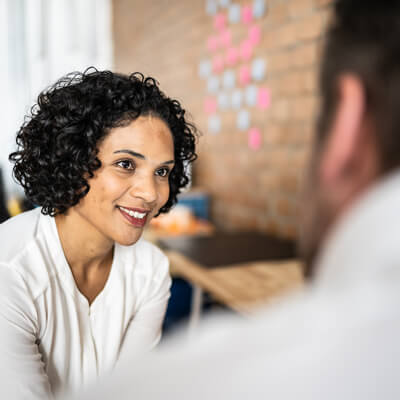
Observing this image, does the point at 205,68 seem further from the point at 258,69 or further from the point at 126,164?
the point at 126,164

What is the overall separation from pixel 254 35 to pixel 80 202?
243cm

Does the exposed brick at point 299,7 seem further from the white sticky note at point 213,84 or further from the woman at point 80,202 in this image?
the woman at point 80,202

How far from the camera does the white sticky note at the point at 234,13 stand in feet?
10.4

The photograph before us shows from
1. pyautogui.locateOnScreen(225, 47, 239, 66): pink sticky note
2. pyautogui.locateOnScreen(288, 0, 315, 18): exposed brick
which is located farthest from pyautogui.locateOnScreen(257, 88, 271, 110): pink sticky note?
pyautogui.locateOnScreen(288, 0, 315, 18): exposed brick

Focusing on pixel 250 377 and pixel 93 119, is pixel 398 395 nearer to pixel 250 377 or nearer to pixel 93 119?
pixel 250 377

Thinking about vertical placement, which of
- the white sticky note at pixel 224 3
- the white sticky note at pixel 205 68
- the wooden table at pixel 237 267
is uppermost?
the white sticky note at pixel 224 3

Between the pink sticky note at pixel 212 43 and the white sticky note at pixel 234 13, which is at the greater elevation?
the white sticky note at pixel 234 13

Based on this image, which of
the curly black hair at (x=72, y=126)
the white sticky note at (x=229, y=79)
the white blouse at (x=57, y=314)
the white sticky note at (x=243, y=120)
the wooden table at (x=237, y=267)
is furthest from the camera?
the white sticky note at (x=229, y=79)

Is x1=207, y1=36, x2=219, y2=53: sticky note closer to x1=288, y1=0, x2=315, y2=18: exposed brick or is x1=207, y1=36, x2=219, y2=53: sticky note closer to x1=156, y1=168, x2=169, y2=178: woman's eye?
x1=288, y1=0, x2=315, y2=18: exposed brick

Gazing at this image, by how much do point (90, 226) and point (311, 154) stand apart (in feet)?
2.00

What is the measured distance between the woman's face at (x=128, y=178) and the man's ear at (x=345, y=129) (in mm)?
525

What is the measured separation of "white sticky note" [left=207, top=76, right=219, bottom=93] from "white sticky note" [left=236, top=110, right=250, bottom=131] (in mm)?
385

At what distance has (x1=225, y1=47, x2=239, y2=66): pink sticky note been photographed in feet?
10.6

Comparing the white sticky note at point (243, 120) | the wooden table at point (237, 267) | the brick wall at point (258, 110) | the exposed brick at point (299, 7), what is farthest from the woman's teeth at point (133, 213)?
the white sticky note at point (243, 120)
